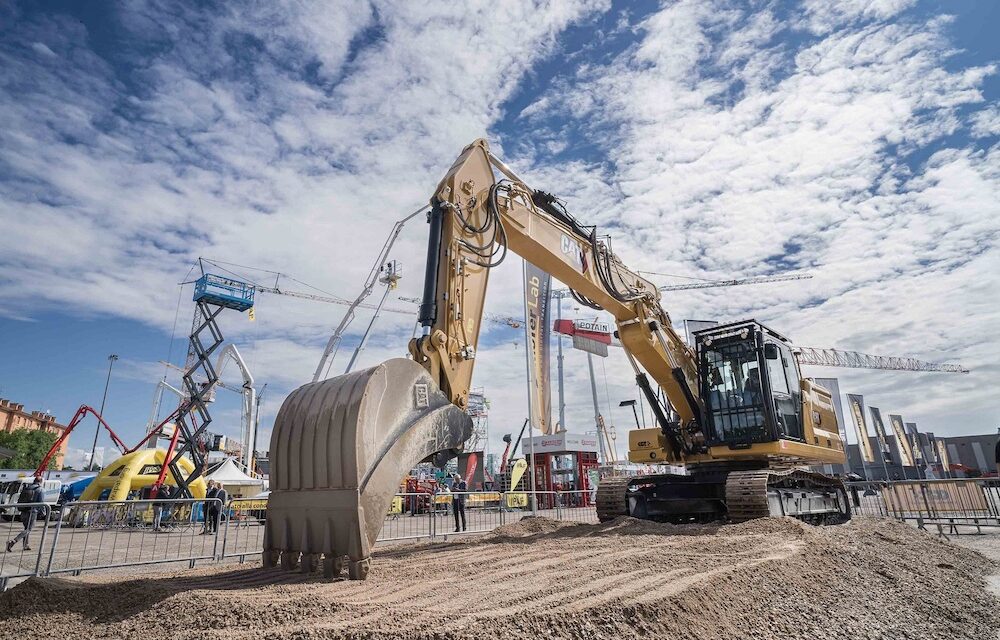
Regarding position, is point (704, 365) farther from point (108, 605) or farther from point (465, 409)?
point (108, 605)

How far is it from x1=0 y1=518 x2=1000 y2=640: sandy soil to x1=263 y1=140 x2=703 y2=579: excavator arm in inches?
18.5

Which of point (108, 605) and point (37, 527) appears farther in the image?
point (37, 527)

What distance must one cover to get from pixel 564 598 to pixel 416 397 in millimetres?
2235

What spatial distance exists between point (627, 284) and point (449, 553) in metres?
6.32

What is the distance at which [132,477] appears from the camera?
1825 centimetres

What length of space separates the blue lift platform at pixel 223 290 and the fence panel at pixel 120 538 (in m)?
9.30

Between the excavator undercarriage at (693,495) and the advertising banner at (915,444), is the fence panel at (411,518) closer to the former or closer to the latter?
the excavator undercarriage at (693,495)

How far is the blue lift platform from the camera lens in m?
21.6

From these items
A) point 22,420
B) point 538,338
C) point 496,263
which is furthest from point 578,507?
point 22,420

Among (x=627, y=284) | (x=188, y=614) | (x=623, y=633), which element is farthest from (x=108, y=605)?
(x=627, y=284)

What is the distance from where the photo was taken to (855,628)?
439cm

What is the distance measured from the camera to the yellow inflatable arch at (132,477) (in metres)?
18.1

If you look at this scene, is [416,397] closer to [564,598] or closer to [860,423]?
[564,598]

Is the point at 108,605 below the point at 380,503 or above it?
below
